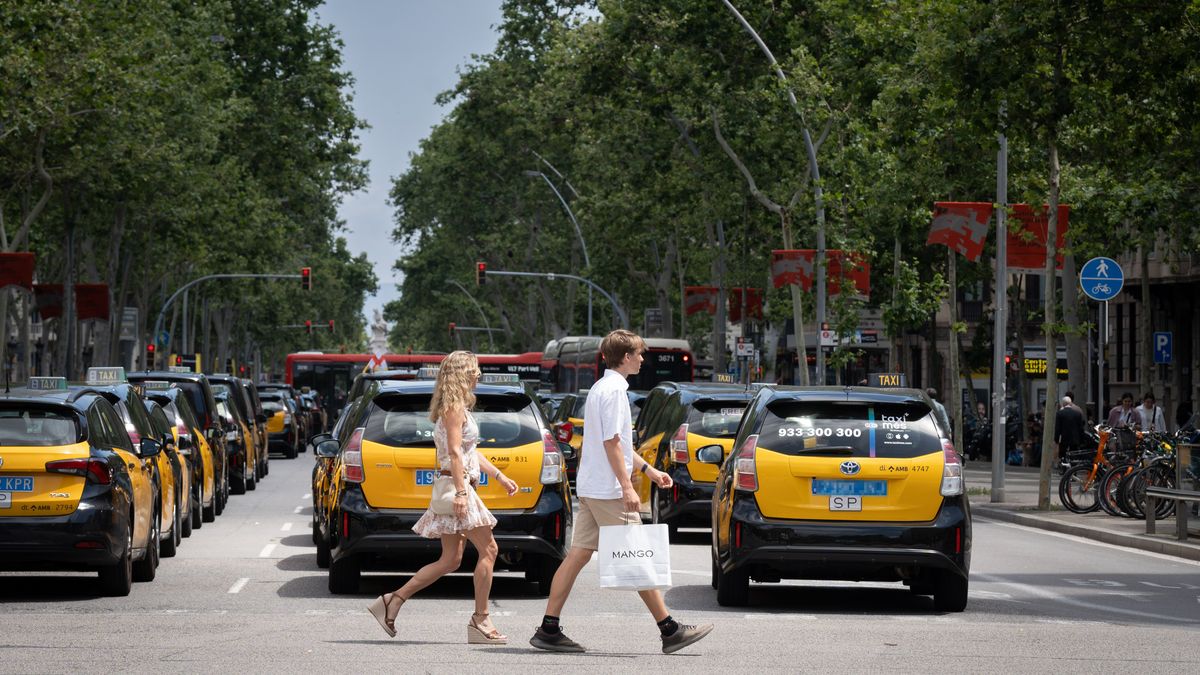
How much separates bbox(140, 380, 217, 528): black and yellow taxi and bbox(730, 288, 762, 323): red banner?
3051cm

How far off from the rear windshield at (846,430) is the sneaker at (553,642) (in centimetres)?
305

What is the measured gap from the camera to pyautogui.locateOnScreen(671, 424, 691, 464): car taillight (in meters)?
21.3

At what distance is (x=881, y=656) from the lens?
1166 cm

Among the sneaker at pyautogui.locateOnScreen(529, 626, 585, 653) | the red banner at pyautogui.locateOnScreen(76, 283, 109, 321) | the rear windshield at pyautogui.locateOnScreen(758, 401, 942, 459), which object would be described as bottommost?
the sneaker at pyautogui.locateOnScreen(529, 626, 585, 653)

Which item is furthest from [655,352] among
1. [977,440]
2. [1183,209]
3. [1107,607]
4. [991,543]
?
[1107,607]

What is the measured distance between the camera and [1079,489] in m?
28.3

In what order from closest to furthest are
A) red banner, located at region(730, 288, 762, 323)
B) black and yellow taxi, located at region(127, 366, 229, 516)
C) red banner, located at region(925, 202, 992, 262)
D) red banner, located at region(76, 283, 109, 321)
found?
black and yellow taxi, located at region(127, 366, 229, 516), red banner, located at region(925, 202, 992, 262), red banner, located at region(76, 283, 109, 321), red banner, located at region(730, 288, 762, 323)

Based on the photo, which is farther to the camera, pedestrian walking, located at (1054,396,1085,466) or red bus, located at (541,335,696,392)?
red bus, located at (541,335,696,392)

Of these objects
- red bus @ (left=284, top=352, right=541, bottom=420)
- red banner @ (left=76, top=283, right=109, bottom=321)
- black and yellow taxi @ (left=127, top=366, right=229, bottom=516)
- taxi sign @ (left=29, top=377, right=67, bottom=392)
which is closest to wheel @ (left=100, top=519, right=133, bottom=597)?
taxi sign @ (left=29, top=377, right=67, bottom=392)

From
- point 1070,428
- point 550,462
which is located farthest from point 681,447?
point 1070,428

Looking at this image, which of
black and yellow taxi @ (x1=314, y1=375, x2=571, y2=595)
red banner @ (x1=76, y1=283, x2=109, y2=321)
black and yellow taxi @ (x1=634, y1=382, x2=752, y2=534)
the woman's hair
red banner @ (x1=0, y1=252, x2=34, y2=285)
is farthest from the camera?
red banner @ (x1=76, y1=283, x2=109, y2=321)

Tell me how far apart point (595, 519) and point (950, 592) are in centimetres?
391

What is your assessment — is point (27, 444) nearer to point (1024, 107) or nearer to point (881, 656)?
point (881, 656)

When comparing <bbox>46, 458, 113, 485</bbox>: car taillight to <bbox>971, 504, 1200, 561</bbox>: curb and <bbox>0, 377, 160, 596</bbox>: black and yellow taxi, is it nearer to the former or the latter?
<bbox>0, 377, 160, 596</bbox>: black and yellow taxi
